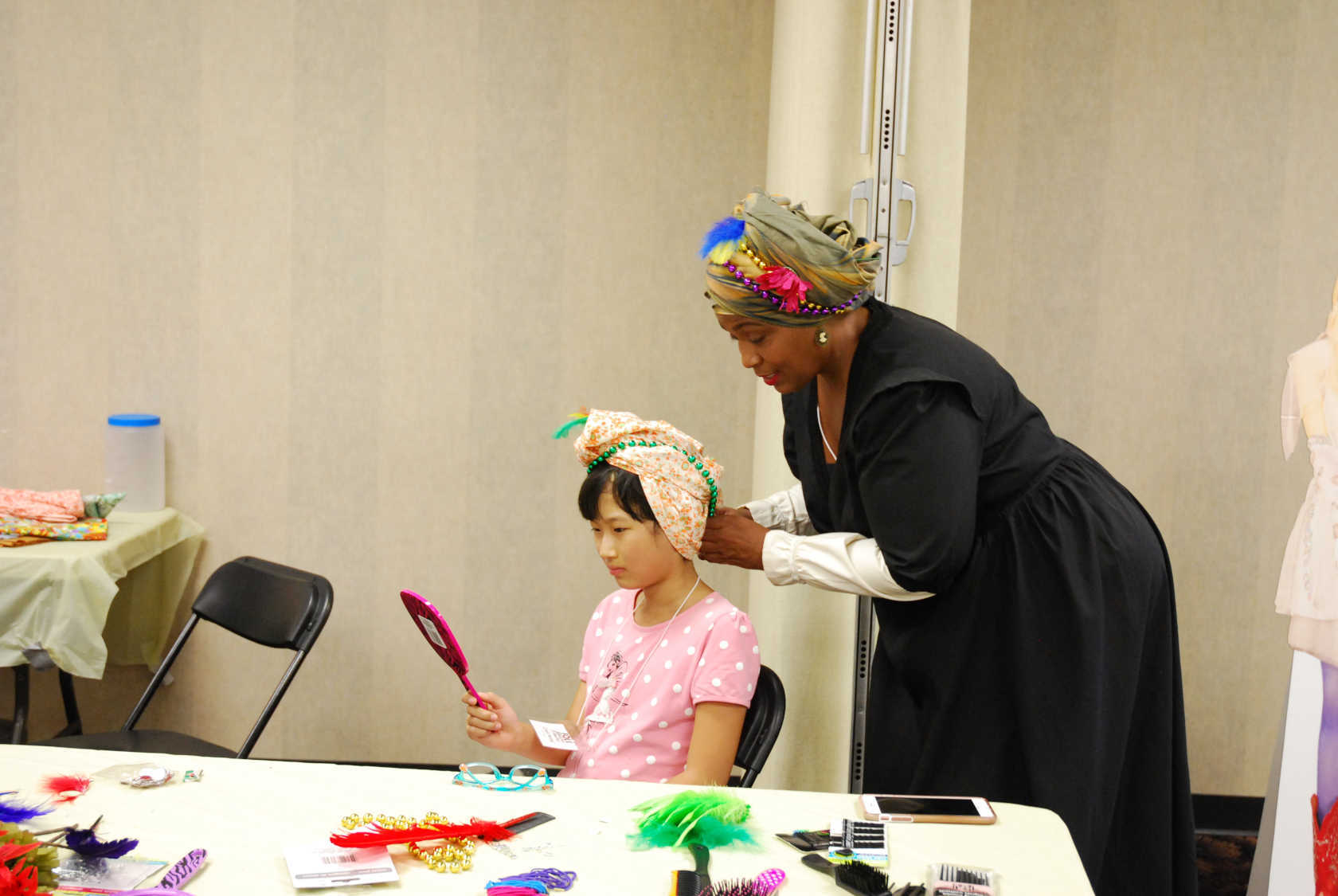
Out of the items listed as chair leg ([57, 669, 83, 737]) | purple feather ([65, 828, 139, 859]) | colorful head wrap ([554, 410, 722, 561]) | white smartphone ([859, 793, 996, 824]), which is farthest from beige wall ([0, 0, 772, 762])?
purple feather ([65, 828, 139, 859])

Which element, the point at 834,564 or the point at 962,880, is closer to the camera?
the point at 962,880

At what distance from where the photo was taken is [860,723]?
2680 mm

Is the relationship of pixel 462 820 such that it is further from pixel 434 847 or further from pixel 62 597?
pixel 62 597

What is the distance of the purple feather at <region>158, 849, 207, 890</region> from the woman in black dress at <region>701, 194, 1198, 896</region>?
3.33 ft

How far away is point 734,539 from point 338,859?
0.94 metres

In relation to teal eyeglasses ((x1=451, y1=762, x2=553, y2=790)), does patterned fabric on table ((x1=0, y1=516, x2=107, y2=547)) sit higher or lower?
higher

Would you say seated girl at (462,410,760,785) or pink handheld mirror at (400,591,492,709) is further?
seated girl at (462,410,760,785)

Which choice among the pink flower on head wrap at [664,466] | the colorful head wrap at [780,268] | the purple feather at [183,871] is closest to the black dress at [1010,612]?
the colorful head wrap at [780,268]

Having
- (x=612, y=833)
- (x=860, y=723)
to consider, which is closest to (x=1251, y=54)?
(x=860, y=723)

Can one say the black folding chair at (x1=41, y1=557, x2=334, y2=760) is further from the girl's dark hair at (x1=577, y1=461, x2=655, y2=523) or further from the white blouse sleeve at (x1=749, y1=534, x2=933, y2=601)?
the white blouse sleeve at (x1=749, y1=534, x2=933, y2=601)

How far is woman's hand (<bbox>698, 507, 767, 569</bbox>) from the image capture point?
206 centimetres

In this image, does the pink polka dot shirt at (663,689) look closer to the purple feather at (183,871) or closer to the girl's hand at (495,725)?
the girl's hand at (495,725)

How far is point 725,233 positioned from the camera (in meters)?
1.84

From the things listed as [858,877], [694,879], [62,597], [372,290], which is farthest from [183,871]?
[372,290]
